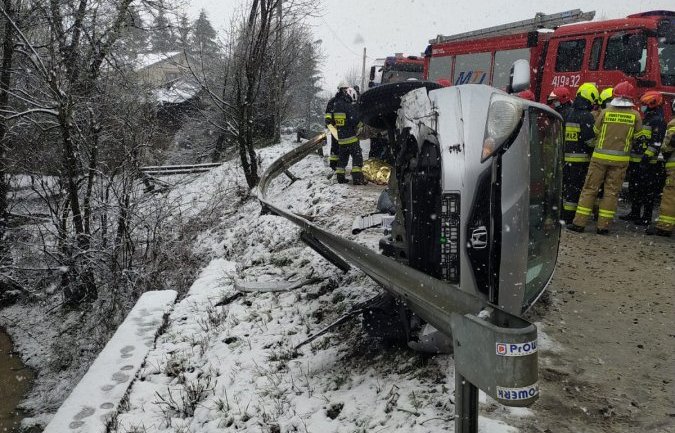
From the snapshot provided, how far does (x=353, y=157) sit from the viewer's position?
9102 mm

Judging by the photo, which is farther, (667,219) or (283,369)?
(667,219)

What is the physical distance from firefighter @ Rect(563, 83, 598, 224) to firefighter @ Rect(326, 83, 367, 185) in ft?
12.0

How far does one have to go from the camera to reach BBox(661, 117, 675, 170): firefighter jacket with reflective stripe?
19.1 feet

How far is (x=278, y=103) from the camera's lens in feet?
68.3

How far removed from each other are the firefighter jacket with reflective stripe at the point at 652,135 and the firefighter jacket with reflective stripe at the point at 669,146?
7.3 inches

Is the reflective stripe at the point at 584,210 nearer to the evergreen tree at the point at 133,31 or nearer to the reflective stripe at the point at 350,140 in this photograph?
the reflective stripe at the point at 350,140

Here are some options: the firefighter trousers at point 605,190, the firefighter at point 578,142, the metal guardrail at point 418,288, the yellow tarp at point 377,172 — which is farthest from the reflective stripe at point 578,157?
the metal guardrail at point 418,288

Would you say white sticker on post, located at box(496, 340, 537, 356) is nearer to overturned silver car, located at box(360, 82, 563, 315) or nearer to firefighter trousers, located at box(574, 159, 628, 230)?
overturned silver car, located at box(360, 82, 563, 315)

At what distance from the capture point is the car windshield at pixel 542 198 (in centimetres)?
293

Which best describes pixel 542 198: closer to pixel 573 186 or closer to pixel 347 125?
pixel 573 186

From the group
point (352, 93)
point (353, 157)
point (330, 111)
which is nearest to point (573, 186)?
point (353, 157)

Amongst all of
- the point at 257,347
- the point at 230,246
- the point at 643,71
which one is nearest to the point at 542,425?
the point at 257,347

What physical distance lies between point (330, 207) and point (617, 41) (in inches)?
252

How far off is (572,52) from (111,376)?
10.3 metres
